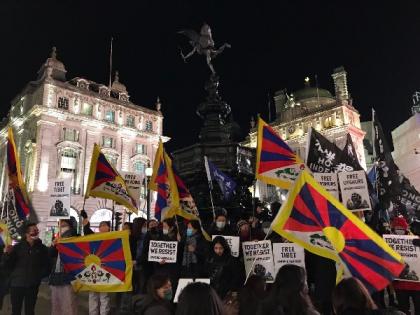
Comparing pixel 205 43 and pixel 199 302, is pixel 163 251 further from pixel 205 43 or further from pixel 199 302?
pixel 205 43

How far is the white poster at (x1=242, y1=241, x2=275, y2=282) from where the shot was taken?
621cm

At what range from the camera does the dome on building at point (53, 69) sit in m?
46.9

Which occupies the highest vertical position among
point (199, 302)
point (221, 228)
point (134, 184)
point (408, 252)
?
point (134, 184)

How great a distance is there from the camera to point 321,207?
191 inches

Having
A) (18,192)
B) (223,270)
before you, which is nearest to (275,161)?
(223,270)

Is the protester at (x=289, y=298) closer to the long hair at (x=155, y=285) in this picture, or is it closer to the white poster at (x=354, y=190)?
the long hair at (x=155, y=285)

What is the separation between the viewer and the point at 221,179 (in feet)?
31.8

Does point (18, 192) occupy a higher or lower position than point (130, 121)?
lower

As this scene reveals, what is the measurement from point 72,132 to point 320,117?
35.2m

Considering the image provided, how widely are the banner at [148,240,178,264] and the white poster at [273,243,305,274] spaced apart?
5.93 feet

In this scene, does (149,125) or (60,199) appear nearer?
(60,199)

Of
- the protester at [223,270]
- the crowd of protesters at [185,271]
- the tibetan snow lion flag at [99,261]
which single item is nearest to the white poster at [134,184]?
the crowd of protesters at [185,271]

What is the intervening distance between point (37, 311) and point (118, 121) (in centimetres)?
4360

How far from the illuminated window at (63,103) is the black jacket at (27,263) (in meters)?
42.0
